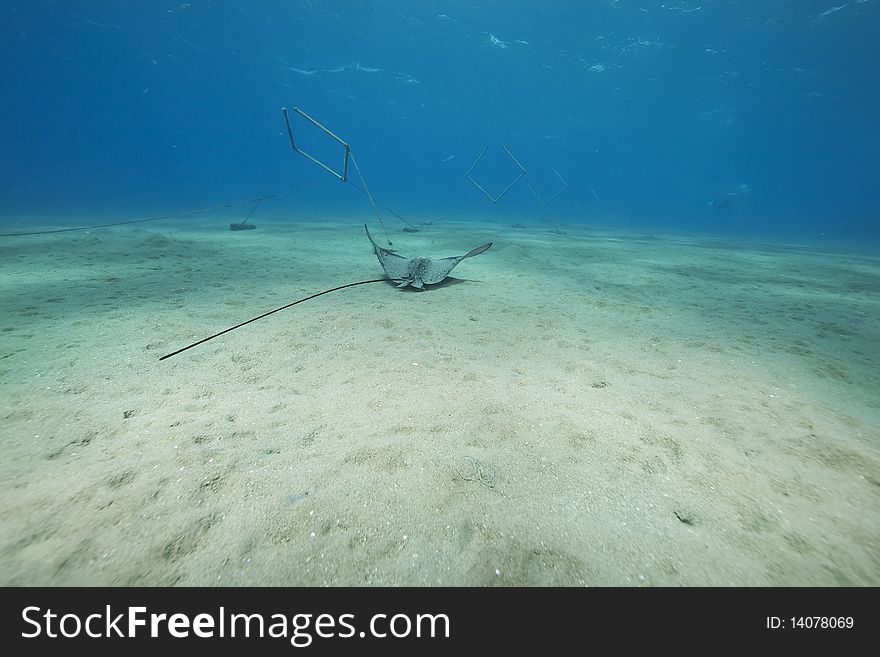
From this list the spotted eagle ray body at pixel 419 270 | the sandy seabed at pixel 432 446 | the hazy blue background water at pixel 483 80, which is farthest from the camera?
the hazy blue background water at pixel 483 80

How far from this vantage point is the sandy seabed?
5.88 feet

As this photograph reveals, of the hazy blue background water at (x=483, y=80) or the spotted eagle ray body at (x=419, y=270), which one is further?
the hazy blue background water at (x=483, y=80)

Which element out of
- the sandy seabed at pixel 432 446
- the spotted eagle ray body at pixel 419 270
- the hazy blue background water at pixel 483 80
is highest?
the hazy blue background water at pixel 483 80

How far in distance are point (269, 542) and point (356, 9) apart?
187ft

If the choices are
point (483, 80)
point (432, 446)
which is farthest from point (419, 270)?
point (483, 80)

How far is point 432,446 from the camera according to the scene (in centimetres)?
261

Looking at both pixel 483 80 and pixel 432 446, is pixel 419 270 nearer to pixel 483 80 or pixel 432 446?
pixel 432 446

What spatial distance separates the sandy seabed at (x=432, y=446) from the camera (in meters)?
1.79

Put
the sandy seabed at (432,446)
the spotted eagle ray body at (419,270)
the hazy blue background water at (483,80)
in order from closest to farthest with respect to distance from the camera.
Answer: the sandy seabed at (432,446) < the spotted eagle ray body at (419,270) < the hazy blue background water at (483,80)

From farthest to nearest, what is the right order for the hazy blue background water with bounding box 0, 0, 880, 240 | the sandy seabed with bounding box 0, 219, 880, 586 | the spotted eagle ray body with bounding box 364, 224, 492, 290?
the hazy blue background water with bounding box 0, 0, 880, 240
the spotted eagle ray body with bounding box 364, 224, 492, 290
the sandy seabed with bounding box 0, 219, 880, 586

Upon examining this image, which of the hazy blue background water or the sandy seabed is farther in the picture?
the hazy blue background water

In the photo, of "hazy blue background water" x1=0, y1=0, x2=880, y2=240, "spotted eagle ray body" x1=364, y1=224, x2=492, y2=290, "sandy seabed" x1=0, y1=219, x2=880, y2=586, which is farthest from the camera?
"hazy blue background water" x1=0, y1=0, x2=880, y2=240
